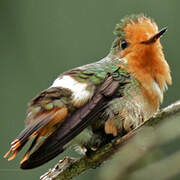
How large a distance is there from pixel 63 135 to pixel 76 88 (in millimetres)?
403

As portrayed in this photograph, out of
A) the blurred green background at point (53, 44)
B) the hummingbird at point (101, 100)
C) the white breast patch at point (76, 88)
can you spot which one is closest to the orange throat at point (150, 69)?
the hummingbird at point (101, 100)

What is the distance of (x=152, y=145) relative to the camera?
47.8 inches

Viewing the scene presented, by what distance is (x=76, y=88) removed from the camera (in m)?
2.58

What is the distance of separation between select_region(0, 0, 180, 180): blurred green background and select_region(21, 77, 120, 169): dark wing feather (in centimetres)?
361

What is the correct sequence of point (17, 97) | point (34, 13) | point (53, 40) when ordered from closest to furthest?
1. point (17, 97)
2. point (53, 40)
3. point (34, 13)

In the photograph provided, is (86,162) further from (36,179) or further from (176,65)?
(176,65)

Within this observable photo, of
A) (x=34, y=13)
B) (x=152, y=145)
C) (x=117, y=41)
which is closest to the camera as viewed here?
(x=152, y=145)

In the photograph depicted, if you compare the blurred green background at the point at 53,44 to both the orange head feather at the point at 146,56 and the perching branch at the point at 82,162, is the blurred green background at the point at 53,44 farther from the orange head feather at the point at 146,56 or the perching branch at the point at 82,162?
the perching branch at the point at 82,162

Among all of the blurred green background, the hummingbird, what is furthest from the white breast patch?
the blurred green background

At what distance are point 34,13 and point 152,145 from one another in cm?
710

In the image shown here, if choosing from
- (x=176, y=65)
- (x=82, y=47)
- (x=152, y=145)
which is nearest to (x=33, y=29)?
(x=82, y=47)

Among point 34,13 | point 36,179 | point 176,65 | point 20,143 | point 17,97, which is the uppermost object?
point 34,13

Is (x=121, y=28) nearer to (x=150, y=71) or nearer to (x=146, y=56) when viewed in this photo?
(x=146, y=56)

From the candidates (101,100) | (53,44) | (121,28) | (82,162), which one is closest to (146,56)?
(121,28)
